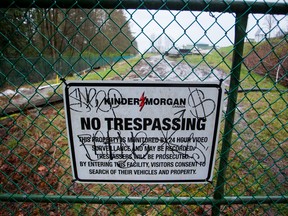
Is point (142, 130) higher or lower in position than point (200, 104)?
lower

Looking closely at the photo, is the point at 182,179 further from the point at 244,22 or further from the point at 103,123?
A: the point at 244,22

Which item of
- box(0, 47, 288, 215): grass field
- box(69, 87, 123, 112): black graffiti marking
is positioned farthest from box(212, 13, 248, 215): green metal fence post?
box(69, 87, 123, 112): black graffiti marking

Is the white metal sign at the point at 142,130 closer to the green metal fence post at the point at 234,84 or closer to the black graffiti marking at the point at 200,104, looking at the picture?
the black graffiti marking at the point at 200,104

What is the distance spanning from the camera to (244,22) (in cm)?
128

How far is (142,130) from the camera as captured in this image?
4.50 feet

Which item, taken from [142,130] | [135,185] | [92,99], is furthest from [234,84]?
[135,185]

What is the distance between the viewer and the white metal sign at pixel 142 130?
1.30 metres

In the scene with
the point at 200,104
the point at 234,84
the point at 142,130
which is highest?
the point at 234,84

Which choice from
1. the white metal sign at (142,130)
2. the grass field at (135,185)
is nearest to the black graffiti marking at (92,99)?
the white metal sign at (142,130)

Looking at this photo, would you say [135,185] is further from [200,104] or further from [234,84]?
[234,84]

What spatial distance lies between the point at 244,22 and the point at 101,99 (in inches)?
39.8

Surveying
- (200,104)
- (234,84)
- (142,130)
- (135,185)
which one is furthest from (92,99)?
(135,185)

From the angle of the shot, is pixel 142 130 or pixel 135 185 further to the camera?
pixel 135 185

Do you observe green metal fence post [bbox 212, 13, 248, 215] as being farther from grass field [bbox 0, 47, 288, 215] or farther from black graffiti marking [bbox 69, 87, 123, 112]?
black graffiti marking [bbox 69, 87, 123, 112]
